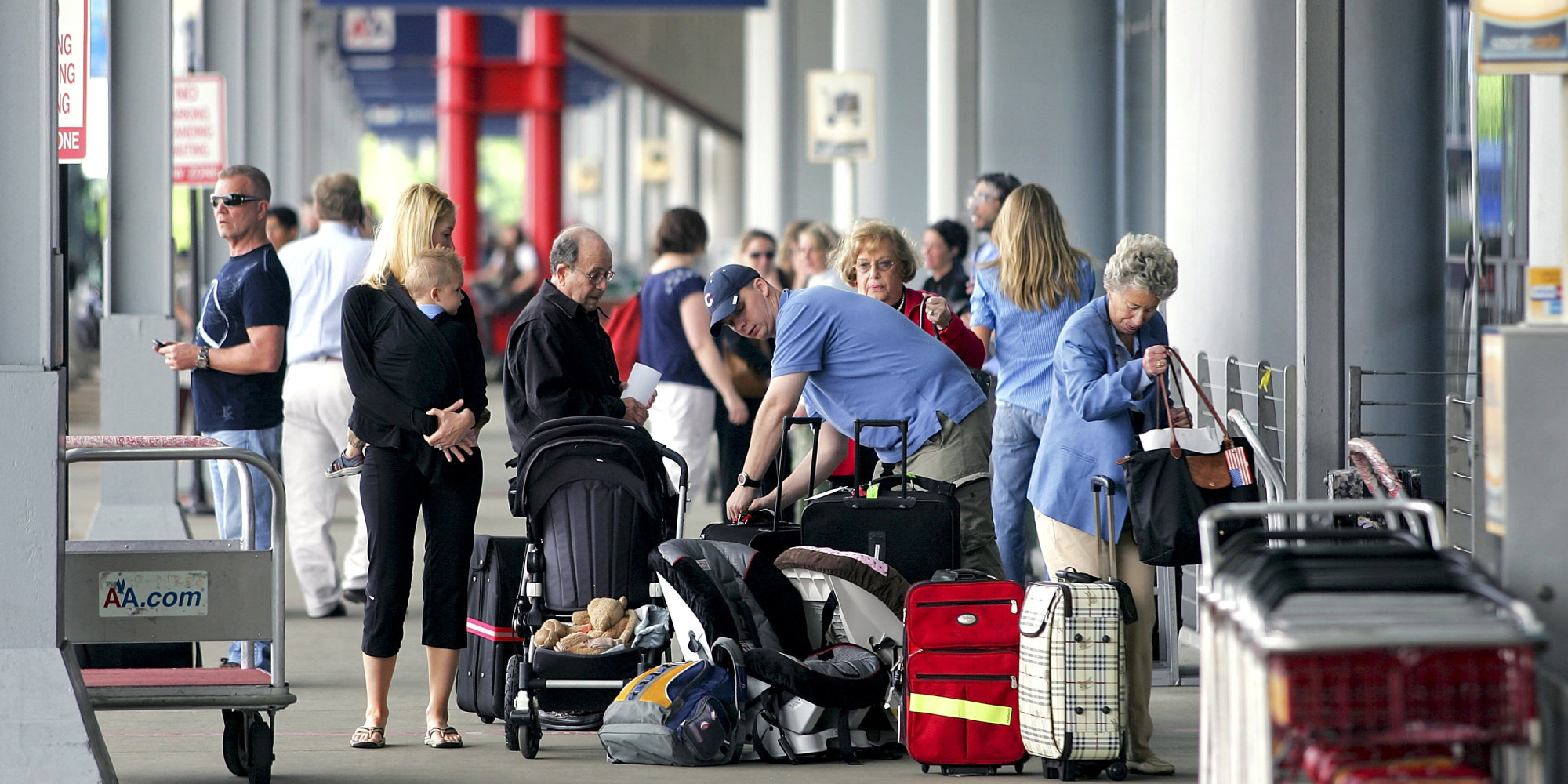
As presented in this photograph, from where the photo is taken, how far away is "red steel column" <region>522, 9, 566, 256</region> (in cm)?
4009

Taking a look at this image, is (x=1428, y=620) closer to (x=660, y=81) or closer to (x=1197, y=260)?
(x=1197, y=260)

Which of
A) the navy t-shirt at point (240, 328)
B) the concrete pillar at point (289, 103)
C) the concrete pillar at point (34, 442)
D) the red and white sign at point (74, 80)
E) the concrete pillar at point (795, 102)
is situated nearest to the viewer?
the concrete pillar at point (34, 442)

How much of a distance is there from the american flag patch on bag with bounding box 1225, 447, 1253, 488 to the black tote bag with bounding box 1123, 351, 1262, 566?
0.02m

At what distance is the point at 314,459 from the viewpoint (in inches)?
381

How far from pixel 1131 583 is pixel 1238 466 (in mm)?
528

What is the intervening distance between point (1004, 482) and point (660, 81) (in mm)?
28834

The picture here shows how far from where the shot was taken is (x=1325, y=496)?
6500mm

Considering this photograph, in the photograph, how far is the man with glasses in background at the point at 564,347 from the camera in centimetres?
686

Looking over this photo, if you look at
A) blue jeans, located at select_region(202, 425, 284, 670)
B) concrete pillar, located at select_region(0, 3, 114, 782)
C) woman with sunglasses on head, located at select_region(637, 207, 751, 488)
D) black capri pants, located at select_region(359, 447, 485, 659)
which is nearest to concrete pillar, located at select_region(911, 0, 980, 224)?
woman with sunglasses on head, located at select_region(637, 207, 751, 488)

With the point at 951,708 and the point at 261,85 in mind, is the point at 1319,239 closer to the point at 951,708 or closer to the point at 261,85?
the point at 951,708

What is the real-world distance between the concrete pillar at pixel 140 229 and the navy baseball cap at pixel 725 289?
4615 mm

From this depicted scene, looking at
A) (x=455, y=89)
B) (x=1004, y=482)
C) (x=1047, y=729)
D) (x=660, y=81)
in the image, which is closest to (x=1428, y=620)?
(x=1047, y=729)

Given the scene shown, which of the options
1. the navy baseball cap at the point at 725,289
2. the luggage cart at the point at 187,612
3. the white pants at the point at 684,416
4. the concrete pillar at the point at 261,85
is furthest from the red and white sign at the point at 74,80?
the concrete pillar at the point at 261,85

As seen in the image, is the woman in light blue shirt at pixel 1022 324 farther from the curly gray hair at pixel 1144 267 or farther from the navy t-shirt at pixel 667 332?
the navy t-shirt at pixel 667 332
